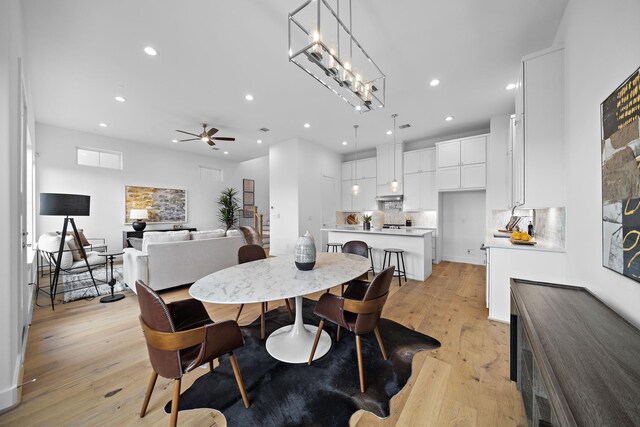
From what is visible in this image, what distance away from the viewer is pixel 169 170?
278 inches

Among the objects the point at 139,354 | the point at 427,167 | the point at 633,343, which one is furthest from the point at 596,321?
the point at 427,167

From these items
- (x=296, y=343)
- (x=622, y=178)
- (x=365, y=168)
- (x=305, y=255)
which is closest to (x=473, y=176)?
(x=365, y=168)

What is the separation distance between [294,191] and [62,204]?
4.14 metres

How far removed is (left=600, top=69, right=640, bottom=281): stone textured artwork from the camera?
1041 mm

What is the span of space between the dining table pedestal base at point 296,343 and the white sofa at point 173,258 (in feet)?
7.64

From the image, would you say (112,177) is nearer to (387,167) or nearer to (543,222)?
(387,167)

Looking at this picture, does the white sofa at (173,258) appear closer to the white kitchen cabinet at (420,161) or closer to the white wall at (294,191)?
the white wall at (294,191)

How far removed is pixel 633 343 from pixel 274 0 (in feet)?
10.6

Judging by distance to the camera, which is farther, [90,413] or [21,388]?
[21,388]

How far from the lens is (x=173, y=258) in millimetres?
3650

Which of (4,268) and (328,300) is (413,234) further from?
(4,268)

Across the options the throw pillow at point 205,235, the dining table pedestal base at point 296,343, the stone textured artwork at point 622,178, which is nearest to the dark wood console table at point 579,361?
the stone textured artwork at point 622,178

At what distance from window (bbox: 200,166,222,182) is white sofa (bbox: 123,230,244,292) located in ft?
14.7

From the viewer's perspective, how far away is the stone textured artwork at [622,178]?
1041 millimetres
